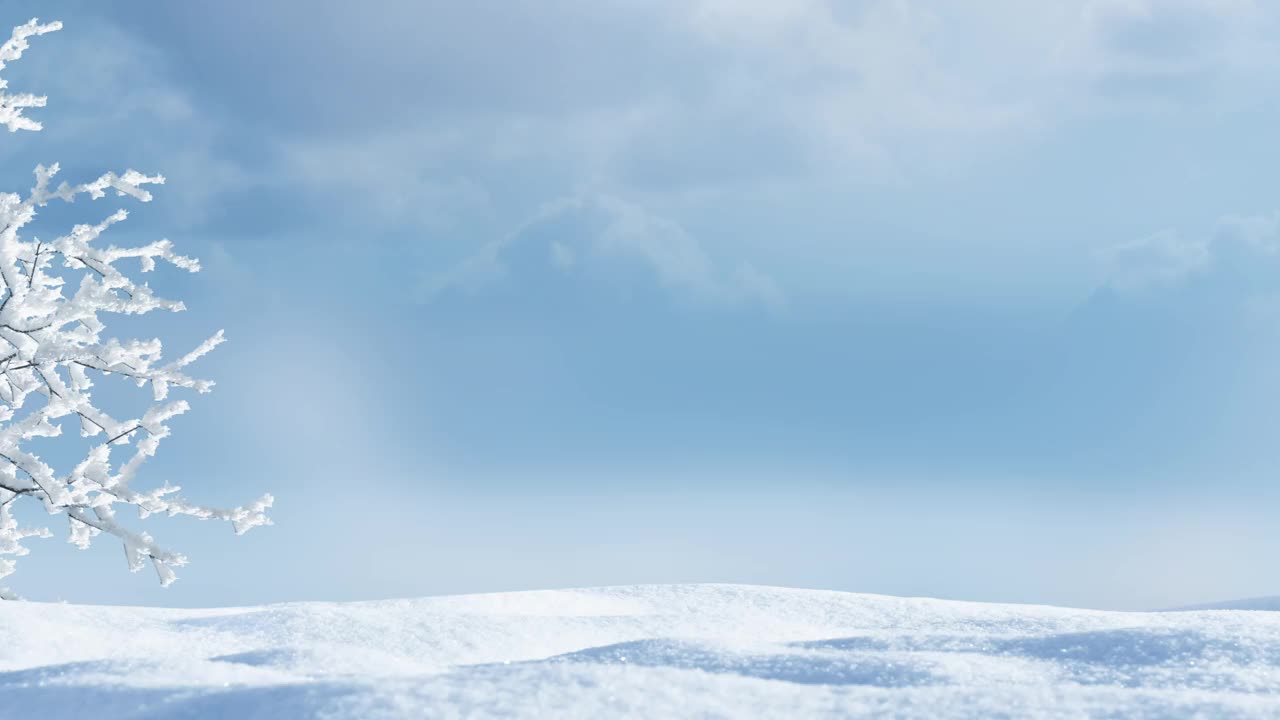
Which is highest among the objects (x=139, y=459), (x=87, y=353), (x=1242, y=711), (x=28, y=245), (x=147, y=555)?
(x=28, y=245)

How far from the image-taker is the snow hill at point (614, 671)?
2.23 m

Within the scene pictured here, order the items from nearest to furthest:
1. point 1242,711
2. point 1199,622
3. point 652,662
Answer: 1. point 1242,711
2. point 652,662
3. point 1199,622

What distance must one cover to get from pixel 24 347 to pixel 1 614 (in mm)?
1666

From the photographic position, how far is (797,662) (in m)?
2.89

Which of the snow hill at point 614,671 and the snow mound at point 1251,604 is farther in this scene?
the snow mound at point 1251,604

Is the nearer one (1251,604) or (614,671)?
(614,671)

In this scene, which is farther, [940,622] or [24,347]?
[24,347]

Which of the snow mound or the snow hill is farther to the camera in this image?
the snow mound

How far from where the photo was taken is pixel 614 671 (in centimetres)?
245

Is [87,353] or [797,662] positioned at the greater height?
[87,353]

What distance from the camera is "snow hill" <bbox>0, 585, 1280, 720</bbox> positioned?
A: 223 centimetres

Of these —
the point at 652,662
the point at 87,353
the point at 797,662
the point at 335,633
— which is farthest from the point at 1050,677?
the point at 87,353

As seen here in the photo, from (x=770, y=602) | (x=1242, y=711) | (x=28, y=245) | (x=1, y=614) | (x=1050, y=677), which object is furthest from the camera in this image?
(x=770, y=602)

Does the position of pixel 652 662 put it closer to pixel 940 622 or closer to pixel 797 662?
pixel 797 662
